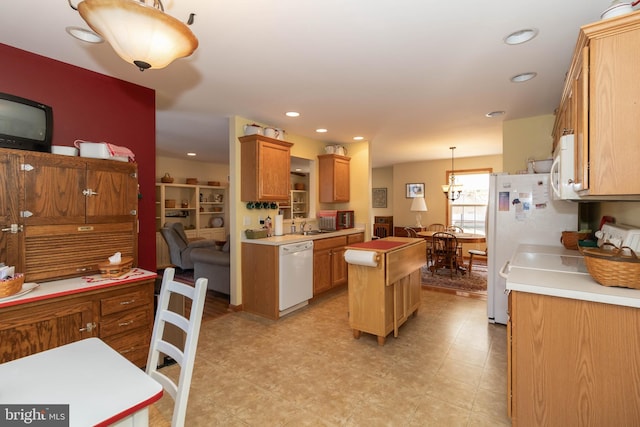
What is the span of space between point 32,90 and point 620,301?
3.82 m

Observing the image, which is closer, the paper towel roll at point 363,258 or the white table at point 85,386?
the white table at point 85,386

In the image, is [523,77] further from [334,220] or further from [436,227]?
[436,227]

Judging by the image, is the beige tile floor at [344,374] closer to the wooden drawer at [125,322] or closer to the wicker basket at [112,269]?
the wooden drawer at [125,322]

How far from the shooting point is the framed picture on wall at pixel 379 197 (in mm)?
9500

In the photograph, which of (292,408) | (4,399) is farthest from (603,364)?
(4,399)

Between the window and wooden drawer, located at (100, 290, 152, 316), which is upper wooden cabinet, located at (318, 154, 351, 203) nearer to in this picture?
wooden drawer, located at (100, 290, 152, 316)

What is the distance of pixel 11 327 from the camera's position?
174cm

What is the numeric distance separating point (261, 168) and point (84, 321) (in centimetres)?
233

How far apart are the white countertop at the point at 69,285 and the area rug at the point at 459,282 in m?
4.16

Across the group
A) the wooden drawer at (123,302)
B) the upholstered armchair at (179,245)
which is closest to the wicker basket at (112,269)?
the wooden drawer at (123,302)

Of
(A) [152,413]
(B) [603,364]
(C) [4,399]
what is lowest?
(A) [152,413]

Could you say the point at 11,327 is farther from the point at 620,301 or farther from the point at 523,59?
the point at 523,59

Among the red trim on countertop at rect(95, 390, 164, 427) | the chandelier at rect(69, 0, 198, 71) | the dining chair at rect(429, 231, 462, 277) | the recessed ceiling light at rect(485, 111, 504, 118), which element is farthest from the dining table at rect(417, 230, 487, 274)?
the red trim on countertop at rect(95, 390, 164, 427)

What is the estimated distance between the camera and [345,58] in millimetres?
2334
